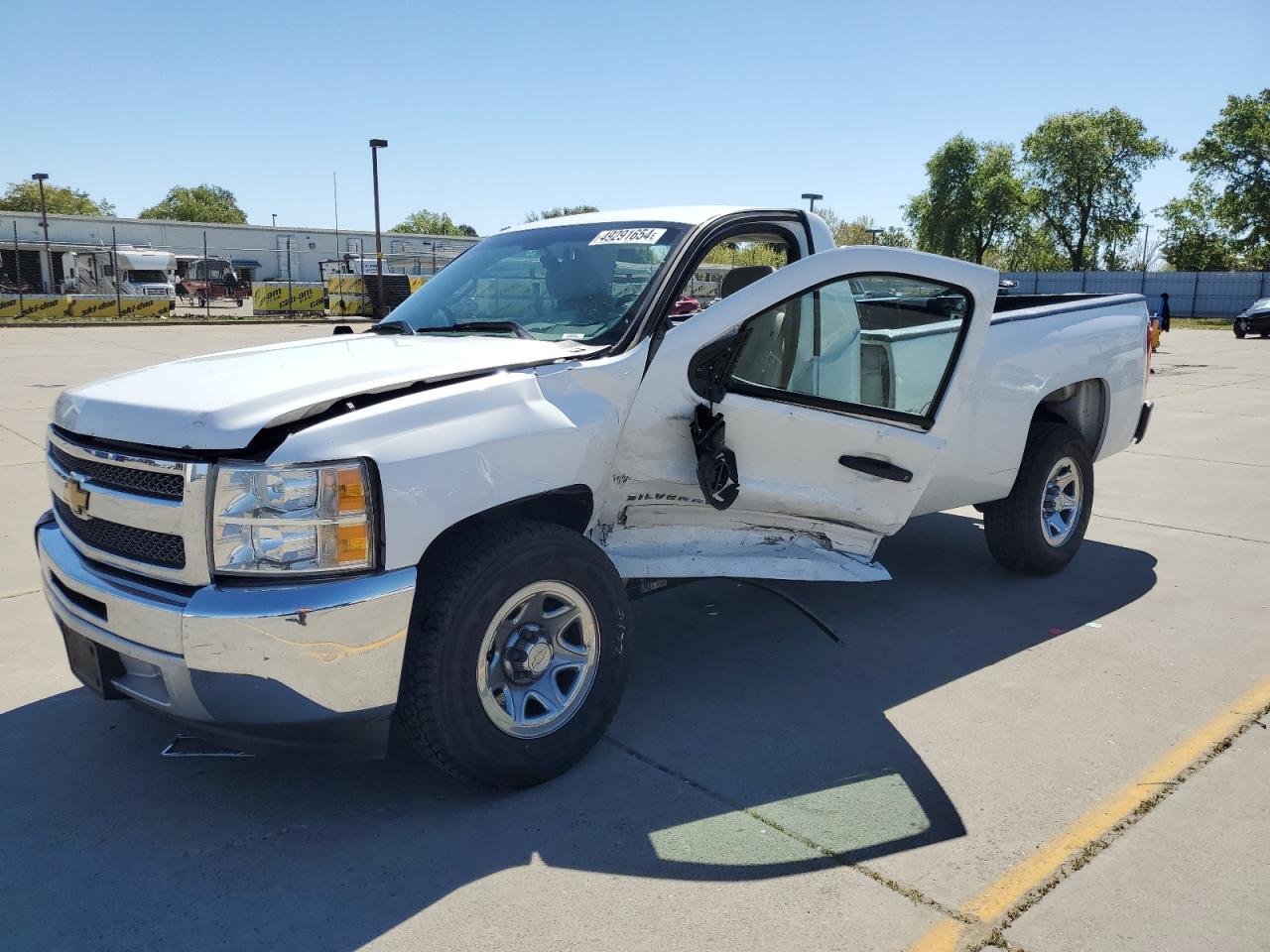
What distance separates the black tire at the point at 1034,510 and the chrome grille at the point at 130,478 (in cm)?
424

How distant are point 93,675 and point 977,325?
3664 mm

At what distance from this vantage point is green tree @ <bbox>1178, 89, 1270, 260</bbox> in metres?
58.8

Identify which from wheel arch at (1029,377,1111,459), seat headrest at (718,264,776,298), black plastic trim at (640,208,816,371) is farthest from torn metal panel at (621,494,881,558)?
wheel arch at (1029,377,1111,459)

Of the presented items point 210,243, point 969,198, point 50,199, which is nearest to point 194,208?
point 50,199

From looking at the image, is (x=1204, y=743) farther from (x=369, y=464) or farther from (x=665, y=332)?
(x=369, y=464)

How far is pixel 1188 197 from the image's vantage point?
64.1 m

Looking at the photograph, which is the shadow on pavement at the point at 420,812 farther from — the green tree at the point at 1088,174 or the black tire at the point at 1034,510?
the green tree at the point at 1088,174

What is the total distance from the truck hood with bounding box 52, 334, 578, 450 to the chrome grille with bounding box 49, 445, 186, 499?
0.09m

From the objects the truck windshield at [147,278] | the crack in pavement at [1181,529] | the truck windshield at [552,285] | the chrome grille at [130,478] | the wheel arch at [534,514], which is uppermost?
the truck windshield at [147,278]

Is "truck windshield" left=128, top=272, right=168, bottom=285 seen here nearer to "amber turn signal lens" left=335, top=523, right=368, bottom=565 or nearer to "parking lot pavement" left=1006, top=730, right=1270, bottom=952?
"amber turn signal lens" left=335, top=523, right=368, bottom=565

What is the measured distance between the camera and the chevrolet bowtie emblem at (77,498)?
3.05 meters

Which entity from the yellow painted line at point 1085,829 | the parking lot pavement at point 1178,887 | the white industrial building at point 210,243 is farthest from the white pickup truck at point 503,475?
the white industrial building at point 210,243

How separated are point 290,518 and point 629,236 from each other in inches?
78.1

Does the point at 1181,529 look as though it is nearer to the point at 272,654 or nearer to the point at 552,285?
the point at 552,285
